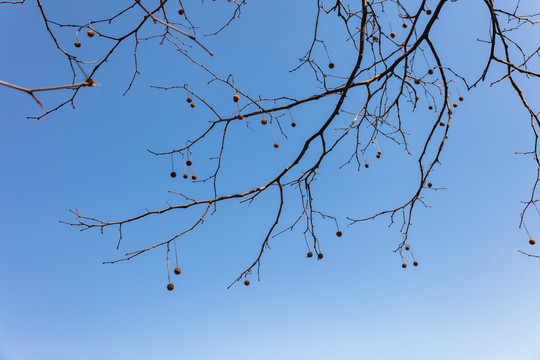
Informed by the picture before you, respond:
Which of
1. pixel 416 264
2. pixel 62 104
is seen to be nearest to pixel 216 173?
pixel 62 104

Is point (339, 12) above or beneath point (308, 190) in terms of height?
above

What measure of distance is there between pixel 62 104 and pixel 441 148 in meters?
2.64

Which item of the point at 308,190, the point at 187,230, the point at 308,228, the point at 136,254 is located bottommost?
the point at 136,254

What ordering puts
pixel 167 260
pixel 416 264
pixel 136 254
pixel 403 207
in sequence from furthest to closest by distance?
pixel 416 264, pixel 403 207, pixel 167 260, pixel 136 254

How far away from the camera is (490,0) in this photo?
2662 millimetres

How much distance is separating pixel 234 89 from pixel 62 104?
112 cm

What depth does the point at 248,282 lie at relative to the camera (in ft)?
10.0

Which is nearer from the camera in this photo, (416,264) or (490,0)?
(490,0)

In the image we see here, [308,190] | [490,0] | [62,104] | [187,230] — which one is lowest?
[187,230]

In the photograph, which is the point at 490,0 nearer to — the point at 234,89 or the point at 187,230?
the point at 234,89

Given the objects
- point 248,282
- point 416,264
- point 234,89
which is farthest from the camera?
point 416,264

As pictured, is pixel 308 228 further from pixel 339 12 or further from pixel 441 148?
pixel 339 12

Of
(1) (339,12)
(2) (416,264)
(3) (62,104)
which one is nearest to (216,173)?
(3) (62,104)

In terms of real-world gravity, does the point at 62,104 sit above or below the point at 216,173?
above
